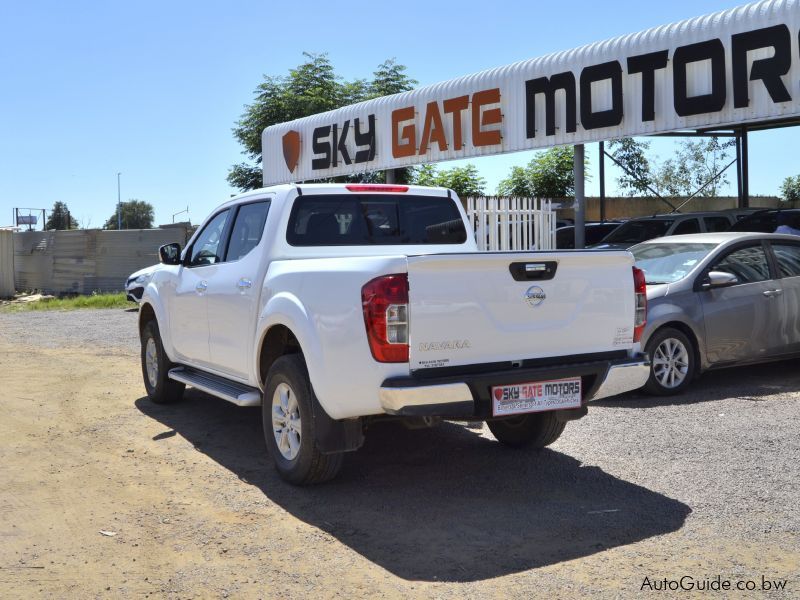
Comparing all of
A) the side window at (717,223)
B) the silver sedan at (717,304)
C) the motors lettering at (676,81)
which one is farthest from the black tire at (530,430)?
the side window at (717,223)

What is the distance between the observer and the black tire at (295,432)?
5449 millimetres

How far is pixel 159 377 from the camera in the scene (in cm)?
848

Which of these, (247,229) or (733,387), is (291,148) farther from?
(247,229)

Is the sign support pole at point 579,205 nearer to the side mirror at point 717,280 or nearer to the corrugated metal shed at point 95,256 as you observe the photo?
the side mirror at point 717,280

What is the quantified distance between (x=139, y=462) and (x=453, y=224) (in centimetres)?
309

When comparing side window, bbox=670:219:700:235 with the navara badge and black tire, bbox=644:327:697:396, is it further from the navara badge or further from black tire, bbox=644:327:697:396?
the navara badge

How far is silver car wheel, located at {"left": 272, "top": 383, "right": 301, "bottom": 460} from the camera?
5.66m

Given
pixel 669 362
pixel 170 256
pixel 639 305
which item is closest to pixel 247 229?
pixel 170 256

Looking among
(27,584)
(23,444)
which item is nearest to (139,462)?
(23,444)

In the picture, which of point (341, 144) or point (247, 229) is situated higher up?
point (341, 144)

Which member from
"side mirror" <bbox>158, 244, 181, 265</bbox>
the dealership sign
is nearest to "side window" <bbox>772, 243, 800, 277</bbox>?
the dealership sign

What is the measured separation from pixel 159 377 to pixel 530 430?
3835mm

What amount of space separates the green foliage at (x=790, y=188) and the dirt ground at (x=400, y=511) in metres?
36.4

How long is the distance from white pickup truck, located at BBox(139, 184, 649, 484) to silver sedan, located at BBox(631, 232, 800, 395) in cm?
261
